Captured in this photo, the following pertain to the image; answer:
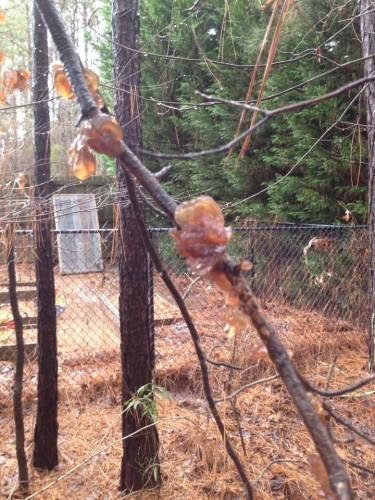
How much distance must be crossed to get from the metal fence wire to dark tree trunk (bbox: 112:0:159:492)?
1850 millimetres

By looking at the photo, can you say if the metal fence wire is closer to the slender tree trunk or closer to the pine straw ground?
the pine straw ground

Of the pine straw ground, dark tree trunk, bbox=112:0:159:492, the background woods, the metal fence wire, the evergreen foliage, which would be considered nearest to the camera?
the background woods

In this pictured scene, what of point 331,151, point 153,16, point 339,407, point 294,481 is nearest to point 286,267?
point 331,151

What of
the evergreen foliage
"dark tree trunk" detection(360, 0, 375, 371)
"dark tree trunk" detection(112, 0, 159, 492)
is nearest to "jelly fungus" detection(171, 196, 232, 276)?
"dark tree trunk" detection(112, 0, 159, 492)

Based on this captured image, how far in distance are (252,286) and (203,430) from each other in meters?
2.83

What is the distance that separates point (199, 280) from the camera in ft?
6.66

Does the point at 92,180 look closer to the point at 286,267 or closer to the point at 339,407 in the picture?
the point at 286,267

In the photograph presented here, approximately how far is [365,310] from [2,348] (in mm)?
4117

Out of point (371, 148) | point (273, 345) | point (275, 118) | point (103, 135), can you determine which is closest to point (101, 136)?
point (103, 135)

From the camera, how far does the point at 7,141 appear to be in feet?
7.78

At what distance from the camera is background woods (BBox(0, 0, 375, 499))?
79 cm

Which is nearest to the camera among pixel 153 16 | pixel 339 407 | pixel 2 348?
pixel 339 407

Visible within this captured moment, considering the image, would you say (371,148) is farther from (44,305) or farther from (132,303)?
(44,305)

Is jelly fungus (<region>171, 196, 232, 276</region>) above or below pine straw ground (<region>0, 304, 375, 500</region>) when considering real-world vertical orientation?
above
